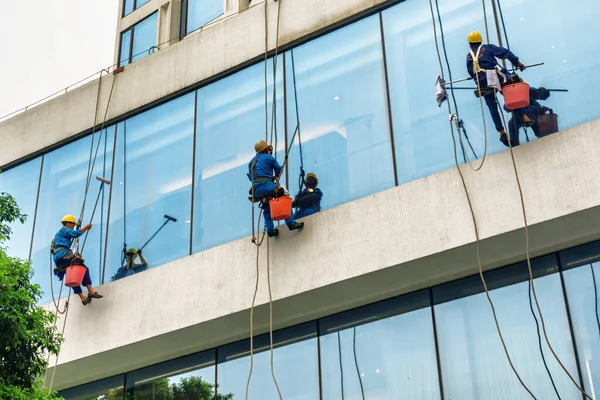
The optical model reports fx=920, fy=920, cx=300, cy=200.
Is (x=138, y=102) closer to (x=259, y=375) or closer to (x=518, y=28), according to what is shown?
(x=259, y=375)

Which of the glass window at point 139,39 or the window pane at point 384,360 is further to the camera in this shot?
the glass window at point 139,39

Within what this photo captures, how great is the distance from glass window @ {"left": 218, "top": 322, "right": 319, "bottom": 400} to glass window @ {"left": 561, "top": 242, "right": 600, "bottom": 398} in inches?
148

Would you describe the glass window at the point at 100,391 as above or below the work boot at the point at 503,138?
below

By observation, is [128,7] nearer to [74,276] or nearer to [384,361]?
[74,276]

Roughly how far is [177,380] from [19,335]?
3522 mm

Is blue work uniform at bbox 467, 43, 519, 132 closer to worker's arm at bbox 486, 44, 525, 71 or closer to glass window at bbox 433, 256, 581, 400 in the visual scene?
worker's arm at bbox 486, 44, 525, 71

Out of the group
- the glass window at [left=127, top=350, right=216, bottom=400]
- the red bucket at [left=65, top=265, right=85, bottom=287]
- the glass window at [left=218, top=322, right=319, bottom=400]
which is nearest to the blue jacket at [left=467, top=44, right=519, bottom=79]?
the glass window at [left=218, top=322, right=319, bottom=400]

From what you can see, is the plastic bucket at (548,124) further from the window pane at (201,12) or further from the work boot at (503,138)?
the window pane at (201,12)

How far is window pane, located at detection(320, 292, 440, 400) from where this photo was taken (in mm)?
12242

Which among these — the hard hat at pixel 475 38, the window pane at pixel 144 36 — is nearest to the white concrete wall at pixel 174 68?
the hard hat at pixel 475 38

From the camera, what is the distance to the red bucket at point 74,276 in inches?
581

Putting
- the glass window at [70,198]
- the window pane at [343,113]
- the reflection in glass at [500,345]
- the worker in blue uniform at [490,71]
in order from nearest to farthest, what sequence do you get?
the reflection in glass at [500,345]
the worker in blue uniform at [490,71]
the window pane at [343,113]
the glass window at [70,198]

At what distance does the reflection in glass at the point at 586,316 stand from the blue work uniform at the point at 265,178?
13.3 ft

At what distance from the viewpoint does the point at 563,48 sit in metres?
12.5
